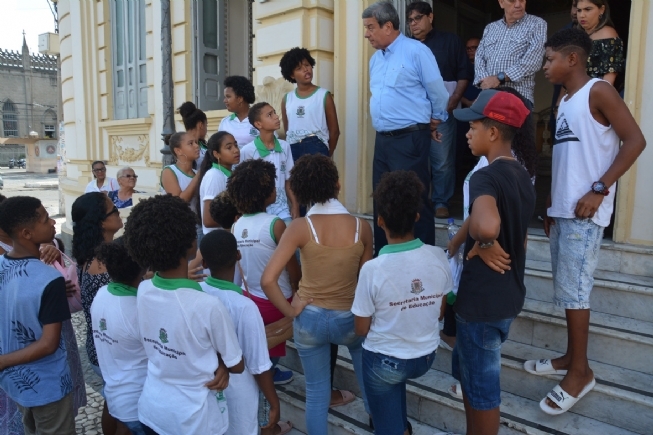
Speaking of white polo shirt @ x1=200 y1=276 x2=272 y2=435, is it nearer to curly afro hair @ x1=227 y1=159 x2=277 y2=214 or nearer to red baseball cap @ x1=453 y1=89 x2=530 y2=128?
curly afro hair @ x1=227 y1=159 x2=277 y2=214

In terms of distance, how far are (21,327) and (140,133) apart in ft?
21.9

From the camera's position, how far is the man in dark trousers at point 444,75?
14.7 ft

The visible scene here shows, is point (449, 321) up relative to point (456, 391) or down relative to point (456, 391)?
up

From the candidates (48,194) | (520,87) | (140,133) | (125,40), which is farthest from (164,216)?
(48,194)

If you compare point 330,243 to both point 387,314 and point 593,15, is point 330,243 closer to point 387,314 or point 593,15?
point 387,314

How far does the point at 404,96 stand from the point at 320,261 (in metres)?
1.85

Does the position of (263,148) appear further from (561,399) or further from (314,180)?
(561,399)

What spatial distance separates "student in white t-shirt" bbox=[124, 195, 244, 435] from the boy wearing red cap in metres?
1.02

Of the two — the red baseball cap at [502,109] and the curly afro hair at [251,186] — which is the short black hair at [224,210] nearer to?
the curly afro hair at [251,186]

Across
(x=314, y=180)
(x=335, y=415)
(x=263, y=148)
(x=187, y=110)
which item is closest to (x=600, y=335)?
(x=335, y=415)

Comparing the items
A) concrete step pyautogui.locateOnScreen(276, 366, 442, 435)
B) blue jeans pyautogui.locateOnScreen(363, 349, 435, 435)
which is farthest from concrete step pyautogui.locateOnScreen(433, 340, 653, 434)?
blue jeans pyautogui.locateOnScreen(363, 349, 435, 435)

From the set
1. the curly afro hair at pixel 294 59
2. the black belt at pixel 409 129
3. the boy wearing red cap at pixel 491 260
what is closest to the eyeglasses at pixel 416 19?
the curly afro hair at pixel 294 59

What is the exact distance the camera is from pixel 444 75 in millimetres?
4621

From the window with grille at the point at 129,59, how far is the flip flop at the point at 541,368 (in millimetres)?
Answer: 7663
